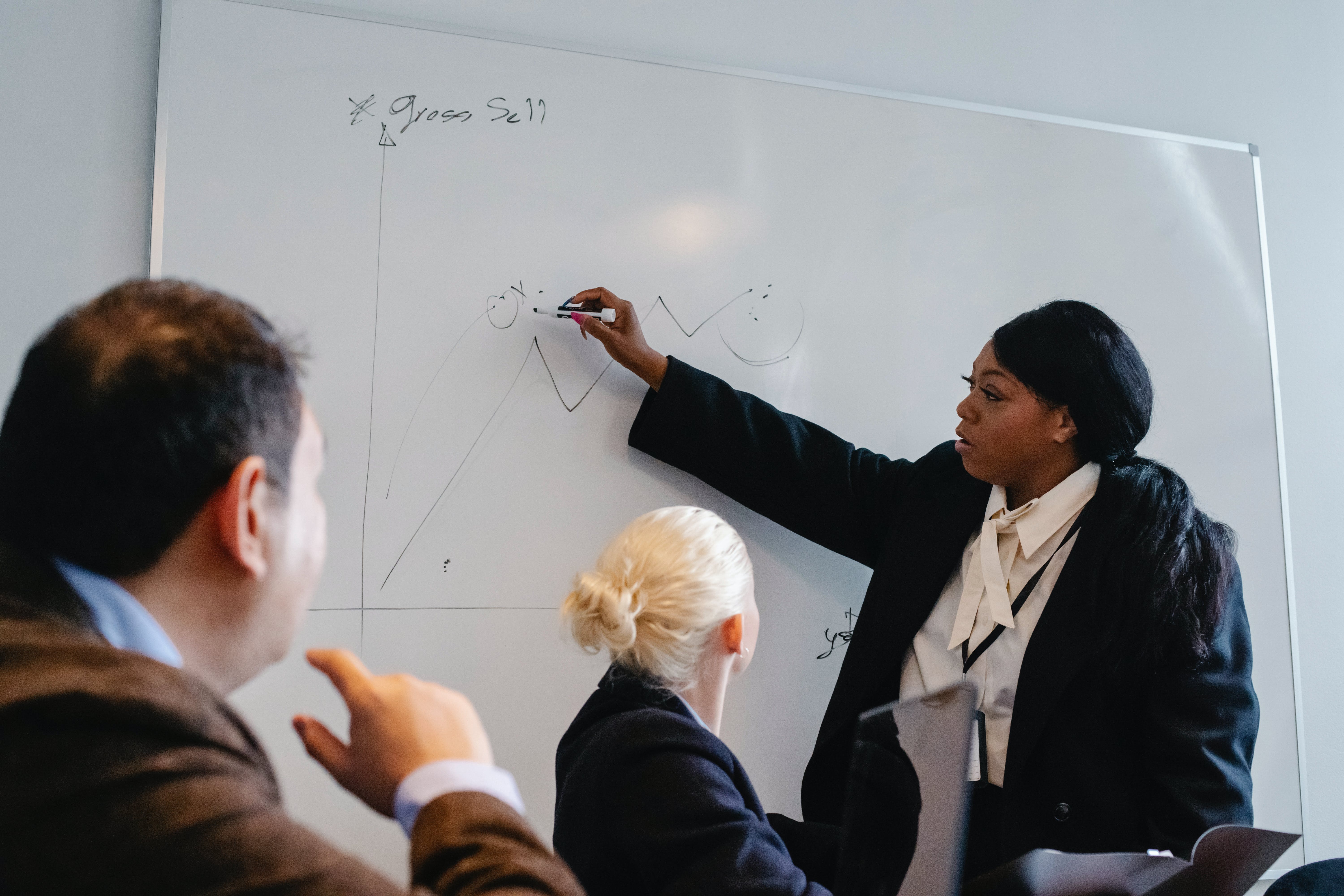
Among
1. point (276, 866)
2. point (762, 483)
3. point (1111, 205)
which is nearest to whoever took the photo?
point (276, 866)

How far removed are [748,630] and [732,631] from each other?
0.04m

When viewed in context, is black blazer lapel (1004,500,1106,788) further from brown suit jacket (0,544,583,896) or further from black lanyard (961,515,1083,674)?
brown suit jacket (0,544,583,896)

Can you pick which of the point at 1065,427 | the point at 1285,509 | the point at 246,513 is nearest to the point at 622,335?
the point at 1065,427

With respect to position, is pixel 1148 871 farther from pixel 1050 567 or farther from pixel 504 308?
pixel 504 308

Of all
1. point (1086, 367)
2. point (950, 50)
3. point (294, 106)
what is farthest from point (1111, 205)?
point (294, 106)

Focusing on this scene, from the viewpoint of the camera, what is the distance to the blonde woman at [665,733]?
1030mm

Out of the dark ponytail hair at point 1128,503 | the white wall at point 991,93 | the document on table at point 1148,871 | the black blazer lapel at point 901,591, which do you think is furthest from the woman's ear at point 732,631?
the white wall at point 991,93

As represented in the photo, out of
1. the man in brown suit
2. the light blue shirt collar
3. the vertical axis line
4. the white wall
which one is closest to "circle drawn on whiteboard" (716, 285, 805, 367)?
the white wall

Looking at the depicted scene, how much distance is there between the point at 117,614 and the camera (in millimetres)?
627

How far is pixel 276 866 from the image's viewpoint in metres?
0.53

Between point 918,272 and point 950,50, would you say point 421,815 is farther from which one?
point 950,50

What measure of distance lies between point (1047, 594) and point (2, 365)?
1.64 metres

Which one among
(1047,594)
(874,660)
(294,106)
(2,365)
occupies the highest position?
(294,106)

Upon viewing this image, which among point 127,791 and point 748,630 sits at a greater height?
point 127,791
